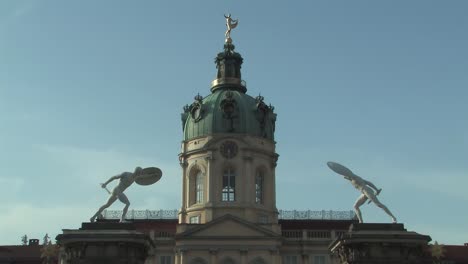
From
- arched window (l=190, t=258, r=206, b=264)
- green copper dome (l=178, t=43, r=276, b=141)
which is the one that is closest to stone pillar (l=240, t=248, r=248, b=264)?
arched window (l=190, t=258, r=206, b=264)

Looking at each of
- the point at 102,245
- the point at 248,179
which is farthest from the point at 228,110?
the point at 102,245

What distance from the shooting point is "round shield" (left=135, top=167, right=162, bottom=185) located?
60125 millimetres

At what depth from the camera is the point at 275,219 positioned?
108 metres

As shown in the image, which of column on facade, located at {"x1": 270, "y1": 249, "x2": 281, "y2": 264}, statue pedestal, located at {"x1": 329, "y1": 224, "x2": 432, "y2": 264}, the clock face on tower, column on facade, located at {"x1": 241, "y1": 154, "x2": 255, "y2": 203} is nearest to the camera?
statue pedestal, located at {"x1": 329, "y1": 224, "x2": 432, "y2": 264}

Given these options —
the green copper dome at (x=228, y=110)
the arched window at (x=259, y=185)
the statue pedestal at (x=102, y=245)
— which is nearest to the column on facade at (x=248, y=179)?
the arched window at (x=259, y=185)

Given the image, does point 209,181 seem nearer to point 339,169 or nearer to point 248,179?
point 248,179

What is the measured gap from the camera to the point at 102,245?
5644 centimetres

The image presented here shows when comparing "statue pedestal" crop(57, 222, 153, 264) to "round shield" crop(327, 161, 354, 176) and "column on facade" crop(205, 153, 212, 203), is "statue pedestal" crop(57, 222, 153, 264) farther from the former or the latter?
"column on facade" crop(205, 153, 212, 203)

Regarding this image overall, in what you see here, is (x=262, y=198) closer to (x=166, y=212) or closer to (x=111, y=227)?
(x=166, y=212)

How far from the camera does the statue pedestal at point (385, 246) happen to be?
5703 cm

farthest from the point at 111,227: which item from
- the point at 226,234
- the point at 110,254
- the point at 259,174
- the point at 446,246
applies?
the point at 446,246

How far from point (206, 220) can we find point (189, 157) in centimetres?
894

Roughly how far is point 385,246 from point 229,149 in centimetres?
5105

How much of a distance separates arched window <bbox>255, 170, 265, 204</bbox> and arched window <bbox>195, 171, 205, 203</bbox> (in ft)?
21.4
